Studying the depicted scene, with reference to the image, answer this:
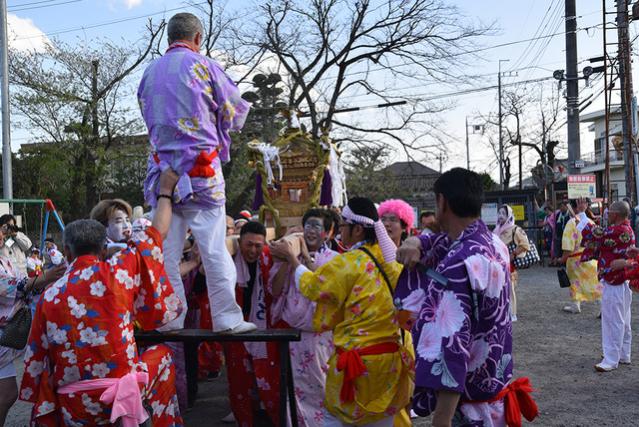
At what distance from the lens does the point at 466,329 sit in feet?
7.61

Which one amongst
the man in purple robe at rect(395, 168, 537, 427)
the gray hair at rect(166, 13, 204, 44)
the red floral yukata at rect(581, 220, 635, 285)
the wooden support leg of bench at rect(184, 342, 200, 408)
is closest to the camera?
the man in purple robe at rect(395, 168, 537, 427)

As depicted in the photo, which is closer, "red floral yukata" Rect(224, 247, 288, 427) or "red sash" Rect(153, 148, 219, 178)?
"red sash" Rect(153, 148, 219, 178)

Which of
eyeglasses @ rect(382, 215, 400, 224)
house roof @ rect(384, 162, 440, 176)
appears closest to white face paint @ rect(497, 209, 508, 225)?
eyeglasses @ rect(382, 215, 400, 224)

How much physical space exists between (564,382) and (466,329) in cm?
510

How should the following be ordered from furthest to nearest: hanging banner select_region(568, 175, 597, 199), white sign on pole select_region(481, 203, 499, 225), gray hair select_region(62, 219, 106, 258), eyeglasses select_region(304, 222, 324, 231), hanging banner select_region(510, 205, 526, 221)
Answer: hanging banner select_region(510, 205, 526, 221) → white sign on pole select_region(481, 203, 499, 225) → hanging banner select_region(568, 175, 597, 199) → eyeglasses select_region(304, 222, 324, 231) → gray hair select_region(62, 219, 106, 258)

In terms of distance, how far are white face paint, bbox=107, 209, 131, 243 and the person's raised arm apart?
155 centimetres

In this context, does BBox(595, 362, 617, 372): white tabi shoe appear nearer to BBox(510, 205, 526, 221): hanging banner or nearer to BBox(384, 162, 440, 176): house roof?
BBox(510, 205, 526, 221): hanging banner

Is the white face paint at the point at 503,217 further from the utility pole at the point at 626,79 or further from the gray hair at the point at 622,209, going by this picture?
the utility pole at the point at 626,79

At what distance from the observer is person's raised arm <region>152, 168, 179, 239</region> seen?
3.28m

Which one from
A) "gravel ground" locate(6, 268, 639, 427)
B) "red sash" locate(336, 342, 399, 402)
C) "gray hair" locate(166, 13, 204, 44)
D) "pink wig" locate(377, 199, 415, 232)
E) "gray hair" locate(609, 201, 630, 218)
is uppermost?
"gray hair" locate(166, 13, 204, 44)

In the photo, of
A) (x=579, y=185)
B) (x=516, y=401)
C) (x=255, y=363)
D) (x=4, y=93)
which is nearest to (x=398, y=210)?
(x=255, y=363)

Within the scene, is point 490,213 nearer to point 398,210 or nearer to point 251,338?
point 398,210

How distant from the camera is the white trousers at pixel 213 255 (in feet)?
11.8

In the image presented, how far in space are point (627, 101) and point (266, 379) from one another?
18028 millimetres
